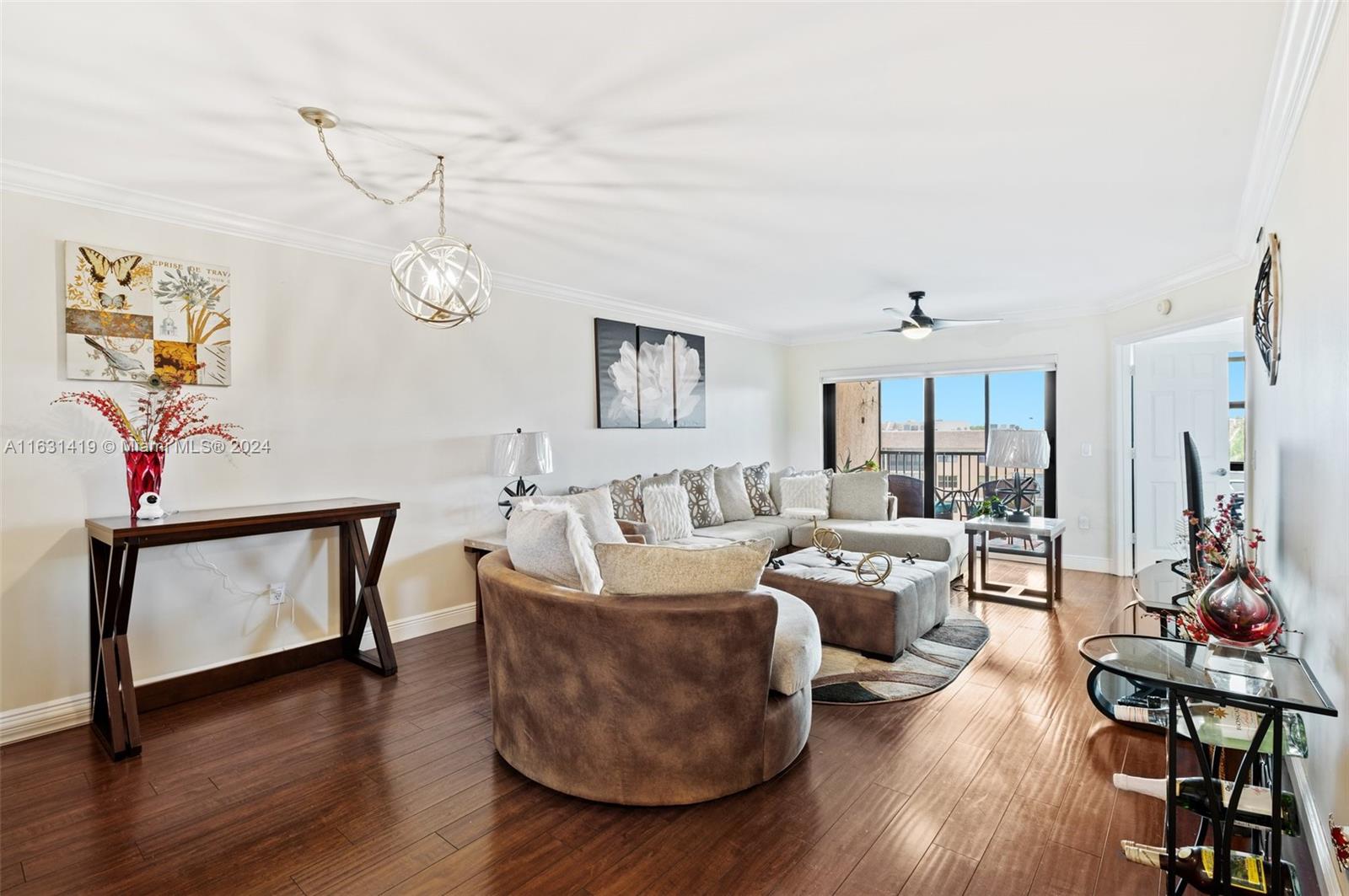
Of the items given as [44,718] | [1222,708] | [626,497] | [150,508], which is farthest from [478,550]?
[1222,708]

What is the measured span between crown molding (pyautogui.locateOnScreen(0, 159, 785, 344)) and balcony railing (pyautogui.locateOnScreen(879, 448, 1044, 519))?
450 centimetres

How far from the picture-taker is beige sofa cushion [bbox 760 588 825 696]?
8.04 feet

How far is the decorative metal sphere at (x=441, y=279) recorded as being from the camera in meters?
2.65

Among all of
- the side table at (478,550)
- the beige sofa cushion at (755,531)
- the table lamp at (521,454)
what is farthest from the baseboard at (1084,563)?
the side table at (478,550)

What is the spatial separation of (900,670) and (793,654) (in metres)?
1.31

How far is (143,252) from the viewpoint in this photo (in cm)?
316

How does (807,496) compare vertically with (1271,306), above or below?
below

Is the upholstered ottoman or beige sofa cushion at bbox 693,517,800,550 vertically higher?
beige sofa cushion at bbox 693,517,800,550

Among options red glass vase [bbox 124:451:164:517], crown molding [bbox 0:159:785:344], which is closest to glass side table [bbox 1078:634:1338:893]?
red glass vase [bbox 124:451:164:517]

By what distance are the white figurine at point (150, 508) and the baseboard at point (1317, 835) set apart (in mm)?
4221

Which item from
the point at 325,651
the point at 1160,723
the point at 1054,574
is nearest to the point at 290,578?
the point at 325,651

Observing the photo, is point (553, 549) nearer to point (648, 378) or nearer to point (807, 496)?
point (648, 378)

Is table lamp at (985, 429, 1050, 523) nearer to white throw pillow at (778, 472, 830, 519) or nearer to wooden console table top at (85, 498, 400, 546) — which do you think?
white throw pillow at (778, 472, 830, 519)

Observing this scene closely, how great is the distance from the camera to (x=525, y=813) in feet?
7.34
